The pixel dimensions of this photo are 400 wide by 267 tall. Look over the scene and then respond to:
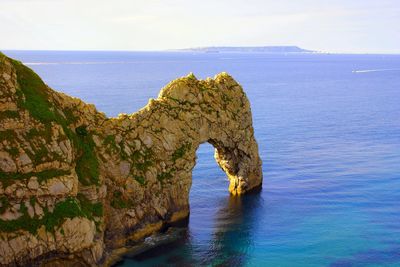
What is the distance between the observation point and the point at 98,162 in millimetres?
61062

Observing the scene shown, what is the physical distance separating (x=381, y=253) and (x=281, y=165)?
3948cm

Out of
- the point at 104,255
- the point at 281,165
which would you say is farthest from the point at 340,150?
the point at 104,255

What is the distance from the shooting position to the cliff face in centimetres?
5084

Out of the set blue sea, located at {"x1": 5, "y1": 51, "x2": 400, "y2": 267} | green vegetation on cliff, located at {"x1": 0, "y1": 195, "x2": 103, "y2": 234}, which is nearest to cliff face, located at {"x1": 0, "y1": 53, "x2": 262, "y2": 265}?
green vegetation on cliff, located at {"x1": 0, "y1": 195, "x2": 103, "y2": 234}

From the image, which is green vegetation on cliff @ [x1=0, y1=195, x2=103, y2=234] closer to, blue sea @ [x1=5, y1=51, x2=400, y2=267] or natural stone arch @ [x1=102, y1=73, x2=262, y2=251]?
natural stone arch @ [x1=102, y1=73, x2=262, y2=251]

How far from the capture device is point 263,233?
2655 inches

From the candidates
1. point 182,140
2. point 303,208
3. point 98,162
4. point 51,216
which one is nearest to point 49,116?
point 98,162

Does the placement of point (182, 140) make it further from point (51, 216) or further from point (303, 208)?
point (51, 216)

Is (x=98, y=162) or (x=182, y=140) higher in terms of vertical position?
(x=182, y=140)

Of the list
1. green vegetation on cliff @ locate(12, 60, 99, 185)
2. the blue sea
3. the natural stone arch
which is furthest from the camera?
the natural stone arch

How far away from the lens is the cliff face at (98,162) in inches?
2002

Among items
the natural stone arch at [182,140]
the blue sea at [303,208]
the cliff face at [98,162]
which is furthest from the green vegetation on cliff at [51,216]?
the blue sea at [303,208]

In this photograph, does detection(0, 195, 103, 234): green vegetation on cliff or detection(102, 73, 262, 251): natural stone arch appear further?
detection(102, 73, 262, 251): natural stone arch

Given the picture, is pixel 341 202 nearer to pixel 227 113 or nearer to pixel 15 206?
pixel 227 113
